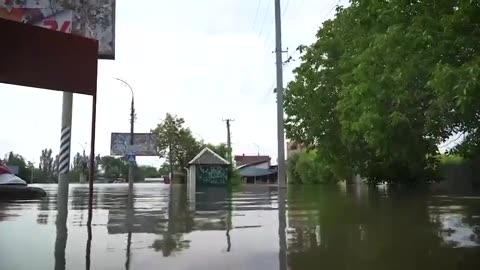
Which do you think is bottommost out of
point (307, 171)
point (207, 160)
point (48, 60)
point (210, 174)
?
point (210, 174)

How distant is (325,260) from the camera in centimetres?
814

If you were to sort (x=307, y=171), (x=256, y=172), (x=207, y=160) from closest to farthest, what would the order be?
(x=207, y=160)
(x=307, y=171)
(x=256, y=172)

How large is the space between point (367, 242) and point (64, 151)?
7.16m

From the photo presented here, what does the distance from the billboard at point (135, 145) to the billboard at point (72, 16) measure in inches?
1076

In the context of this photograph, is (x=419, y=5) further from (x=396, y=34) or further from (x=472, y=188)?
(x=472, y=188)

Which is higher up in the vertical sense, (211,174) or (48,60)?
(48,60)

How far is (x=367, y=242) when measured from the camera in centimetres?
983

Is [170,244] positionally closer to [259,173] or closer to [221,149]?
[221,149]

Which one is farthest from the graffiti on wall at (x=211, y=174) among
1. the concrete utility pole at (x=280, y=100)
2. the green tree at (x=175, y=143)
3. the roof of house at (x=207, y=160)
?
the green tree at (x=175, y=143)

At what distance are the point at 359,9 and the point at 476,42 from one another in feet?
10.7

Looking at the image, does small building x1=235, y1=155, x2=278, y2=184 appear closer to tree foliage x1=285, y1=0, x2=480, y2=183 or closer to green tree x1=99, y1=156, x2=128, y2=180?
green tree x1=99, y1=156, x2=128, y2=180

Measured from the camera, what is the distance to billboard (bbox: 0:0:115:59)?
12656 millimetres

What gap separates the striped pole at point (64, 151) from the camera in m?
12.9

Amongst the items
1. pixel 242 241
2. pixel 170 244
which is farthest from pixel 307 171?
pixel 170 244
